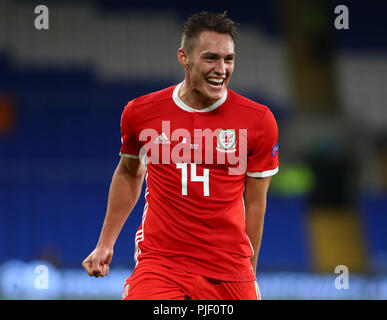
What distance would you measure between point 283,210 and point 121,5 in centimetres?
558

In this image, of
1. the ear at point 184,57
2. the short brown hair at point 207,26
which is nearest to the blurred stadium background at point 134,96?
the ear at point 184,57

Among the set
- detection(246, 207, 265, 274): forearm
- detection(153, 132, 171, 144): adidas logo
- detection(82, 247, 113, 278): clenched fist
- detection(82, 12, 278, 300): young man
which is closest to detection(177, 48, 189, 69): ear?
detection(82, 12, 278, 300): young man

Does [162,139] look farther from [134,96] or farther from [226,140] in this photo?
[134,96]

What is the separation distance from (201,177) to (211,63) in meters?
0.55

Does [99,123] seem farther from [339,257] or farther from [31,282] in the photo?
[339,257]

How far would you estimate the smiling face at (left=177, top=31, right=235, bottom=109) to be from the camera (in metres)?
3.30

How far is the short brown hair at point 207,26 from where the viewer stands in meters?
3.34

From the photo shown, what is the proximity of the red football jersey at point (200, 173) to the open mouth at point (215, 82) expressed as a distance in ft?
0.50

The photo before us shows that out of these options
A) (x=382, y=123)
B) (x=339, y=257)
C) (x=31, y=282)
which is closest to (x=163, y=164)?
(x=31, y=282)

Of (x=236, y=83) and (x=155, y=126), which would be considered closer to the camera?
(x=155, y=126)

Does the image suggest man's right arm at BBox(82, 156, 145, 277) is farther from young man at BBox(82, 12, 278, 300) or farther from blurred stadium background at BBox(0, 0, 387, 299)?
blurred stadium background at BBox(0, 0, 387, 299)

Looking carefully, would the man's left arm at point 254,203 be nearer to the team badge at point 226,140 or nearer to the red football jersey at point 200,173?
the red football jersey at point 200,173
